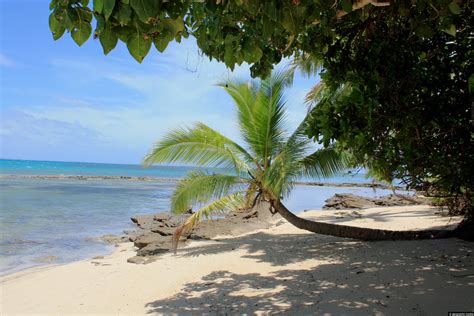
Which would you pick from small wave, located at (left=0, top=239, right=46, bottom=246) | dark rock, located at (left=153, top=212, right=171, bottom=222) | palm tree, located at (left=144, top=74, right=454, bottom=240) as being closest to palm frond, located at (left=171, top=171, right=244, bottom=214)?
palm tree, located at (left=144, top=74, right=454, bottom=240)

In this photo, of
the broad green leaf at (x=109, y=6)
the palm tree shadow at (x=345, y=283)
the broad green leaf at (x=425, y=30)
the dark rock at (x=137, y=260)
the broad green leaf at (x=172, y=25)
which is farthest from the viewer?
the dark rock at (x=137, y=260)

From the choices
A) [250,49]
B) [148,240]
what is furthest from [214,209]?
[250,49]

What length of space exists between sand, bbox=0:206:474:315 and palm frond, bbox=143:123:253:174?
1.82 m

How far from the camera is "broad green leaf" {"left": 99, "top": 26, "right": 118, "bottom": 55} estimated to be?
1.74 meters

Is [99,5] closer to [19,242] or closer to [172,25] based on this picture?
[172,25]

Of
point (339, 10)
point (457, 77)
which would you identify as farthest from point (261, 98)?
point (339, 10)

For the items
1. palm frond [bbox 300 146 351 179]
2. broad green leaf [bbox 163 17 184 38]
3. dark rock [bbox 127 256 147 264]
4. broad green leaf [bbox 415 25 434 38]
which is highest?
broad green leaf [bbox 415 25 434 38]

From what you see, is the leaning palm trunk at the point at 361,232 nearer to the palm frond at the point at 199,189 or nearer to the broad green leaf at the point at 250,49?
the palm frond at the point at 199,189

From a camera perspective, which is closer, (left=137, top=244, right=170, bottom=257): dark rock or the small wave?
(left=137, top=244, right=170, bottom=257): dark rock

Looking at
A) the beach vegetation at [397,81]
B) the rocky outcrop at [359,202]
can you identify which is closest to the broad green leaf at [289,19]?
the beach vegetation at [397,81]

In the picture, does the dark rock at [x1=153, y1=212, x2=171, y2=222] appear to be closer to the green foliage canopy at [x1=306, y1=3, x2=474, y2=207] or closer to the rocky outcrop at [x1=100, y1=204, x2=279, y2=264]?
the rocky outcrop at [x1=100, y1=204, x2=279, y2=264]

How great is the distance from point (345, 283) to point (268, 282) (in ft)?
3.42

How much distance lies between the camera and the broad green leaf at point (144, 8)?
4.86ft

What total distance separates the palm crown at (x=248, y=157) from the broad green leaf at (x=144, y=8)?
6.41 meters
